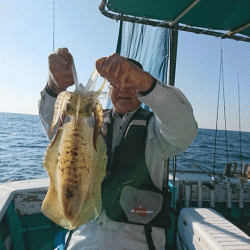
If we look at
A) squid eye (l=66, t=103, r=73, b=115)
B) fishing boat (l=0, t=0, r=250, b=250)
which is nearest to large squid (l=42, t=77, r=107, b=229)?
squid eye (l=66, t=103, r=73, b=115)

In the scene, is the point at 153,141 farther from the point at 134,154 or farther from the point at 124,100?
the point at 124,100

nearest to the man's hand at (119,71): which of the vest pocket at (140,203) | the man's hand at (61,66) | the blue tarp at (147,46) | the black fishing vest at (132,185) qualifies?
the man's hand at (61,66)

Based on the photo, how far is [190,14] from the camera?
4.78 metres

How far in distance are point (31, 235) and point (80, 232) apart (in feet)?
11.8

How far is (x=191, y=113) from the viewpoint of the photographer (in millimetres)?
2197

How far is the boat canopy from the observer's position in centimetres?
438

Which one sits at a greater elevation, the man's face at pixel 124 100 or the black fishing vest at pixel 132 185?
the man's face at pixel 124 100

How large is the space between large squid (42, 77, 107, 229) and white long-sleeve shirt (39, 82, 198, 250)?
0.69m

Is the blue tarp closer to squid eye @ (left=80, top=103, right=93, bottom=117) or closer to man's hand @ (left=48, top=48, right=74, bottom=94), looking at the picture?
man's hand @ (left=48, top=48, right=74, bottom=94)

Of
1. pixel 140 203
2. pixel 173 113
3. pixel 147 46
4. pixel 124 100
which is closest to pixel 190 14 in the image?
pixel 147 46

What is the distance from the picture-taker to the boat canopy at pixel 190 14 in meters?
4.38

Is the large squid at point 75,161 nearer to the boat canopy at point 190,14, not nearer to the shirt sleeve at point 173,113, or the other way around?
the shirt sleeve at point 173,113

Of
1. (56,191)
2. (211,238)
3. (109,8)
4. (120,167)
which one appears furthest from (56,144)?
(109,8)

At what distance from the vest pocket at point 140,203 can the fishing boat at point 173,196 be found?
1.26m
